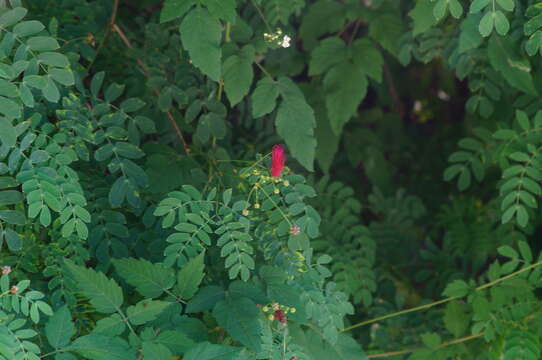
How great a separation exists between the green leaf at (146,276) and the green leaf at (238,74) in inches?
18.3

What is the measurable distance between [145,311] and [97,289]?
0.12m

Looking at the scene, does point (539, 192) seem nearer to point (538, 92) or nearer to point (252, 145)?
point (538, 92)

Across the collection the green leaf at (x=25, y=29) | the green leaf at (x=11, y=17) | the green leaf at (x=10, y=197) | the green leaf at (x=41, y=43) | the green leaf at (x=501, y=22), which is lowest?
the green leaf at (x=10, y=197)

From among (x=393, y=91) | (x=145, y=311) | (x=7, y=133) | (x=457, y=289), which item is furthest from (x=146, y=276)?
(x=393, y=91)

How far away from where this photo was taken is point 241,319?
4.82ft

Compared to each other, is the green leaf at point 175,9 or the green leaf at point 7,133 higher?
the green leaf at point 175,9

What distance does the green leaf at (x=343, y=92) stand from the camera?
2133 mm

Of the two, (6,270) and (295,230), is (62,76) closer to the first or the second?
(6,270)

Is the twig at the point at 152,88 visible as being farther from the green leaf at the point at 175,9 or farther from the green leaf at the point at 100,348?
the green leaf at the point at 100,348

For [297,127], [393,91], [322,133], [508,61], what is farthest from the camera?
[393,91]

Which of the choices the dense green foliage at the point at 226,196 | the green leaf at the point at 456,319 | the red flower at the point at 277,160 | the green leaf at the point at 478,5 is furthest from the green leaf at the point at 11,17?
the green leaf at the point at 456,319

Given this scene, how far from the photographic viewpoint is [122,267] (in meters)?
1.53

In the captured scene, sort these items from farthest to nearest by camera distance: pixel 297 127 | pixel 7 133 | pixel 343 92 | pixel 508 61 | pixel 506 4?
1. pixel 343 92
2. pixel 508 61
3. pixel 297 127
4. pixel 506 4
5. pixel 7 133

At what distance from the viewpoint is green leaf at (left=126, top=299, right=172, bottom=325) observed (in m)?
1.47
